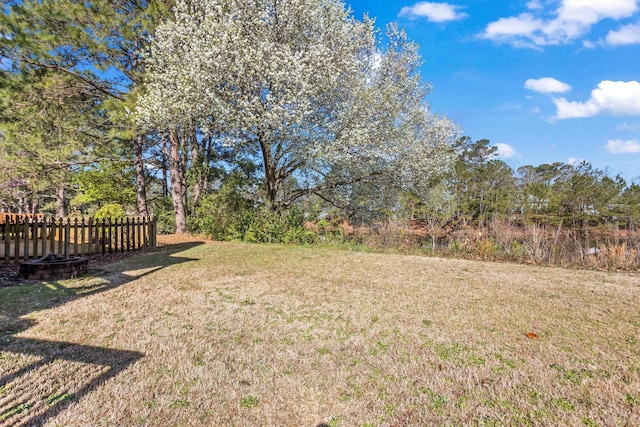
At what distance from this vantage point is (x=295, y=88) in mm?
9547

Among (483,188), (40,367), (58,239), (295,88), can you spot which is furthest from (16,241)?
(483,188)

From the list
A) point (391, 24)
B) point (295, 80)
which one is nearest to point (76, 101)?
point (295, 80)

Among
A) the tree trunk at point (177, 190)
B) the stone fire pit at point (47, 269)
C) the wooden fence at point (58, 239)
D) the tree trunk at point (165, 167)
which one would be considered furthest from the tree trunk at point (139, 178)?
the stone fire pit at point (47, 269)

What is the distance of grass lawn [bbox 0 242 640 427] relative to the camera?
2.01m

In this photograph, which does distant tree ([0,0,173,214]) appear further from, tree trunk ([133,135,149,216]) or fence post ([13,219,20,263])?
fence post ([13,219,20,263])

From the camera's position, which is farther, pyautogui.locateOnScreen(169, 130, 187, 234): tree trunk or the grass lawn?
Answer: pyautogui.locateOnScreen(169, 130, 187, 234): tree trunk

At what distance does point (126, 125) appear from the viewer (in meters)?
10.7

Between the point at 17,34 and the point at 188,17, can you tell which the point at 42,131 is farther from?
the point at 188,17

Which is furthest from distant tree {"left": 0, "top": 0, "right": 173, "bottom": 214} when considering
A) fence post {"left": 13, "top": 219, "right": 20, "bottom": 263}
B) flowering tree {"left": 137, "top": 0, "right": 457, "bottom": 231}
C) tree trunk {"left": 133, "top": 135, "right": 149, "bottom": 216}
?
fence post {"left": 13, "top": 219, "right": 20, "bottom": 263}

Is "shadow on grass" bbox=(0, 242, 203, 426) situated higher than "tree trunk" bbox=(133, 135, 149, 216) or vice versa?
"tree trunk" bbox=(133, 135, 149, 216)

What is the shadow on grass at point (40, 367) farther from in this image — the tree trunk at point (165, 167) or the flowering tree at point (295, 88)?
the tree trunk at point (165, 167)

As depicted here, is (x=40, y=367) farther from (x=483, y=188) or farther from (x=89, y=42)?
(x=483, y=188)

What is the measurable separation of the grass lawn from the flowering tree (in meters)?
6.14

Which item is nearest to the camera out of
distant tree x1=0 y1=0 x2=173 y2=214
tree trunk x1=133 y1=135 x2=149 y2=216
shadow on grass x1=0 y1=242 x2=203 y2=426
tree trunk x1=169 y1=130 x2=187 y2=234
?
shadow on grass x1=0 y1=242 x2=203 y2=426
